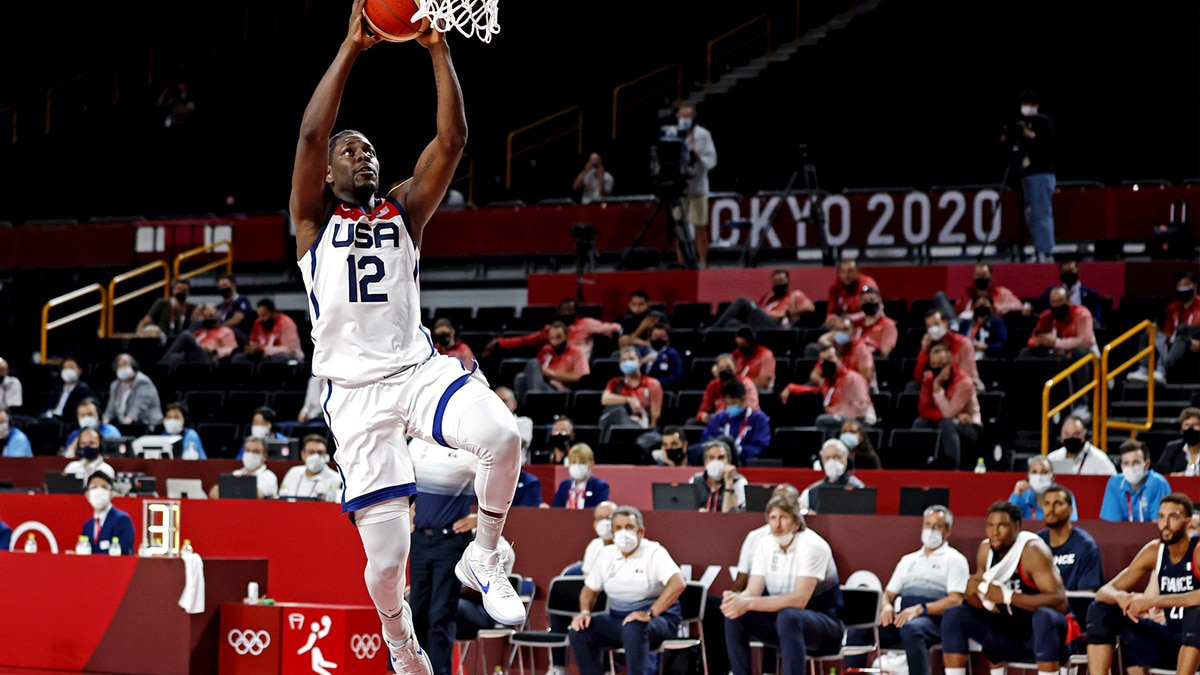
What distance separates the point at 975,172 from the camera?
84.3 ft

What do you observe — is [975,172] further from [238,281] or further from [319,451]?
[319,451]

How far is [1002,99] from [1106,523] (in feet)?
50.6

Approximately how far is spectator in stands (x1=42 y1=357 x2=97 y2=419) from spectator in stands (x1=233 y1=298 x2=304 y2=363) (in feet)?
6.68

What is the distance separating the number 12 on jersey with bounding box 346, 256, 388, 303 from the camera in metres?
6.55

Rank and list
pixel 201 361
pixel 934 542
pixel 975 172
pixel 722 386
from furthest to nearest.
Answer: pixel 975 172 < pixel 201 361 < pixel 722 386 < pixel 934 542

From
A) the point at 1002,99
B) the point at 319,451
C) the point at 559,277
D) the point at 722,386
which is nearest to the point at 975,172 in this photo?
the point at 1002,99

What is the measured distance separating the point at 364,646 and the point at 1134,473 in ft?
20.3

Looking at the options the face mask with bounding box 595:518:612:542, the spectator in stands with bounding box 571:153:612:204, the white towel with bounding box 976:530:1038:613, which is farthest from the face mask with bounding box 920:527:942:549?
the spectator in stands with bounding box 571:153:612:204

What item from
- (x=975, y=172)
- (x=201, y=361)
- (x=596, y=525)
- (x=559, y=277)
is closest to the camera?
(x=596, y=525)

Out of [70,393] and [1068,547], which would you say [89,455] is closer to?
[70,393]

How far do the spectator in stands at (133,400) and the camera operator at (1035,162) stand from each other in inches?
417

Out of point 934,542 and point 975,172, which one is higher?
point 975,172

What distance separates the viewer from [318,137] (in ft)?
20.7

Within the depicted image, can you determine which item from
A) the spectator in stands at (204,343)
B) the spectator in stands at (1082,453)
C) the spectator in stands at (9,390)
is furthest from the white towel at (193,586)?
the spectator in stands at (204,343)
